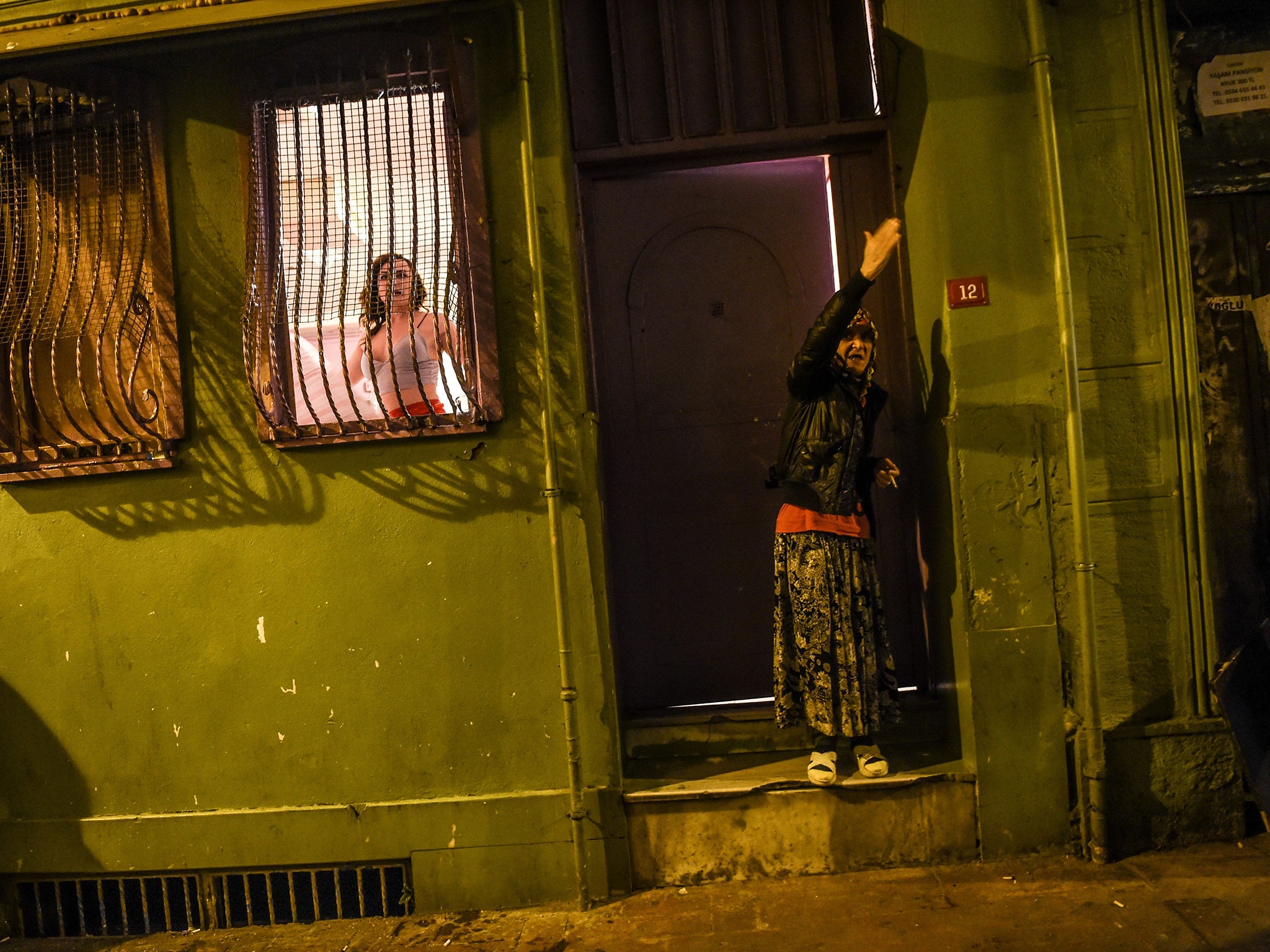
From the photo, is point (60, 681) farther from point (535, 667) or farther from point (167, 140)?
point (167, 140)

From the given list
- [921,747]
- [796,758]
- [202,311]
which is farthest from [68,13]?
[921,747]

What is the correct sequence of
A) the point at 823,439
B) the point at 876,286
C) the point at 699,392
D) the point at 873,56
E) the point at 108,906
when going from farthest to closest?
the point at 699,392, the point at 876,286, the point at 873,56, the point at 108,906, the point at 823,439

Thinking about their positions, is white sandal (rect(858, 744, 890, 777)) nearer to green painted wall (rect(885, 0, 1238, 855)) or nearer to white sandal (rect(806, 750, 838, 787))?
white sandal (rect(806, 750, 838, 787))

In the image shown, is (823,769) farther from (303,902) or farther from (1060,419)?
(303,902)

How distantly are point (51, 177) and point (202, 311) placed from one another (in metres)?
0.92

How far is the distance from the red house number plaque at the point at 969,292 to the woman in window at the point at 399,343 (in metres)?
2.08

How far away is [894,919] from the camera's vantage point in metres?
3.40

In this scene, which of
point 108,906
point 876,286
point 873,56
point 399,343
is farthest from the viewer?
point 876,286

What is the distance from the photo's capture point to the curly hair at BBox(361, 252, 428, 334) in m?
3.83

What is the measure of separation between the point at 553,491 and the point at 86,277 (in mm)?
2308

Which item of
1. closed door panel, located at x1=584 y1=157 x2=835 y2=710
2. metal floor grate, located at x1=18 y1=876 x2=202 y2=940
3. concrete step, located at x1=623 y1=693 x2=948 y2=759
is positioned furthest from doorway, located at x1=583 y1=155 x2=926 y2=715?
metal floor grate, located at x1=18 y1=876 x2=202 y2=940

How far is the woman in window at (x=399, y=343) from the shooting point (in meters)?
3.81

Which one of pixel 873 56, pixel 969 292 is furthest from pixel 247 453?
pixel 873 56

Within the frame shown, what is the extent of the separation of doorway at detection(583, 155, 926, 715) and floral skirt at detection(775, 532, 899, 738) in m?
0.63
